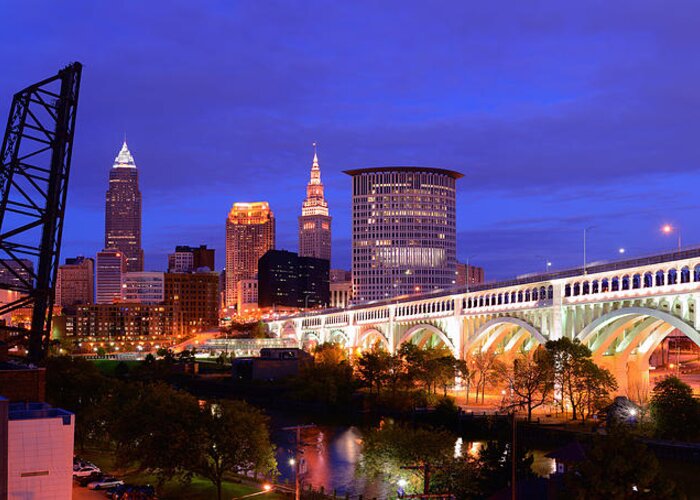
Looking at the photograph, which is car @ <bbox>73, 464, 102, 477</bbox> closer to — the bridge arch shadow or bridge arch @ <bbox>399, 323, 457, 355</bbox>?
the bridge arch shadow

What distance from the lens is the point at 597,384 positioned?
9306 centimetres

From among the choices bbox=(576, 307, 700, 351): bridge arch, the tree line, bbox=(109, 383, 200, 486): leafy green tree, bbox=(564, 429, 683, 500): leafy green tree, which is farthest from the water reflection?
bbox=(576, 307, 700, 351): bridge arch

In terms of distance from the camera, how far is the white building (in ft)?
132

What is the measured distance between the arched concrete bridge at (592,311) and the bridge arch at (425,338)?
0.34m

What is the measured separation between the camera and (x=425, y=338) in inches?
6644

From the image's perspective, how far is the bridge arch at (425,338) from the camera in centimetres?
14112

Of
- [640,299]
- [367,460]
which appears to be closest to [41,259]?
[367,460]

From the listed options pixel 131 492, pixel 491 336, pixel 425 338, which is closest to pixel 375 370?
pixel 491 336

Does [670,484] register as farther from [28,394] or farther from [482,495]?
[28,394]

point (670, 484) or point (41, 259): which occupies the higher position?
point (41, 259)

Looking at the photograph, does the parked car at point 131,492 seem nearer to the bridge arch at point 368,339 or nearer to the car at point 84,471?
the car at point 84,471

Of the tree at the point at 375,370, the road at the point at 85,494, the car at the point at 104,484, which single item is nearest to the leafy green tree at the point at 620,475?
the road at the point at 85,494

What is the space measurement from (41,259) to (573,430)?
5519cm

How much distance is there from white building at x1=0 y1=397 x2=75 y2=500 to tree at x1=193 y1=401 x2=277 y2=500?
46.0ft
